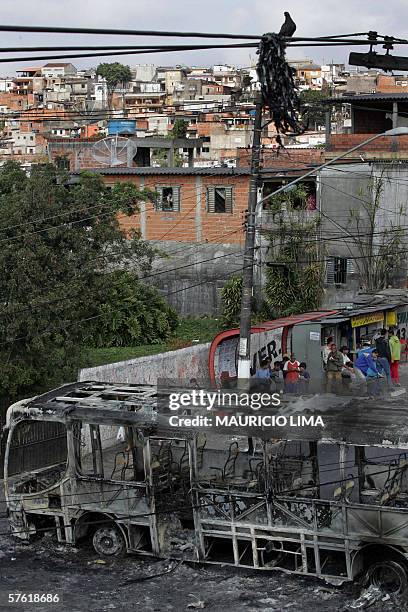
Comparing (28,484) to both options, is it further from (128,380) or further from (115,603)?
(128,380)

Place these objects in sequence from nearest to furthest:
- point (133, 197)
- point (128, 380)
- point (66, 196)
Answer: point (128, 380), point (66, 196), point (133, 197)

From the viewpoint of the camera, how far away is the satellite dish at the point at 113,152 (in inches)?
1619

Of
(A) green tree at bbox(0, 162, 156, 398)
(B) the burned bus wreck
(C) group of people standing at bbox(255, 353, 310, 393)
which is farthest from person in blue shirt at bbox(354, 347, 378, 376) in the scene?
(B) the burned bus wreck

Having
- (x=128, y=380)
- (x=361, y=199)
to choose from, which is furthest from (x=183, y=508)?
(x=361, y=199)

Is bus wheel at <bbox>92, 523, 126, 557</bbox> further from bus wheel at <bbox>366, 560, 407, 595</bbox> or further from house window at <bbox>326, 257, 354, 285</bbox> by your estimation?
→ house window at <bbox>326, 257, 354, 285</bbox>

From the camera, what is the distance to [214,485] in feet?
46.2

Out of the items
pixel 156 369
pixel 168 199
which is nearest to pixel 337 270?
pixel 168 199

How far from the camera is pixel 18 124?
410ft

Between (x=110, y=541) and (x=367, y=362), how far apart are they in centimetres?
830

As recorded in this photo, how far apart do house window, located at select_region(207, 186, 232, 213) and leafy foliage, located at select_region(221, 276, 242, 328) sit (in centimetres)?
302

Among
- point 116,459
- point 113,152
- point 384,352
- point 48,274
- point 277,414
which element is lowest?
point 116,459

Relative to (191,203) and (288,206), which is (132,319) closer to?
(288,206)

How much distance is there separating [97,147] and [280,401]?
2833 cm

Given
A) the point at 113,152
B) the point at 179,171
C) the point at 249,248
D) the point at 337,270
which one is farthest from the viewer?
the point at 113,152
